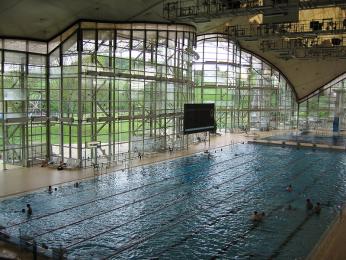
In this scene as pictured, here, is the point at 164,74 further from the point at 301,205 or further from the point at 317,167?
the point at 301,205

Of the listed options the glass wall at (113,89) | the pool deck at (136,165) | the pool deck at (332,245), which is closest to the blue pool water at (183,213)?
the pool deck at (332,245)

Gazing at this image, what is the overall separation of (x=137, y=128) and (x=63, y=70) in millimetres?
6521

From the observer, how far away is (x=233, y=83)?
45.2 metres

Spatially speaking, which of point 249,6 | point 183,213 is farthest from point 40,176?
point 249,6

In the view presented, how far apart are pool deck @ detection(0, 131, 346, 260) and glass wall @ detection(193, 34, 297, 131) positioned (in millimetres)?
6379

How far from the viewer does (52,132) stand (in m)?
26.5

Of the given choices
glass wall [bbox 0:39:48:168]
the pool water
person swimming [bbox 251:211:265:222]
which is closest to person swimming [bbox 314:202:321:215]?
person swimming [bbox 251:211:265:222]

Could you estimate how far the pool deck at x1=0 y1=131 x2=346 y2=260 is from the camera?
1197cm

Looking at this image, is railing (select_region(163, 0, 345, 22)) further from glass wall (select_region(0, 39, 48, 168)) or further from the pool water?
the pool water

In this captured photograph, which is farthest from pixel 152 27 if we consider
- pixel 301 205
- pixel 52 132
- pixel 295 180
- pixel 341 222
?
pixel 341 222

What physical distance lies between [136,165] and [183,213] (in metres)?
9.76

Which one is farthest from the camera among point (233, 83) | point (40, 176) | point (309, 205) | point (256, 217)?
point (233, 83)

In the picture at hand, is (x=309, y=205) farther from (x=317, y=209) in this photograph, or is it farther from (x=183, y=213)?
(x=183, y=213)

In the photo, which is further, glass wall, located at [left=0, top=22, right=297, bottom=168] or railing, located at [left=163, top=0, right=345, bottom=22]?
glass wall, located at [left=0, top=22, right=297, bottom=168]
